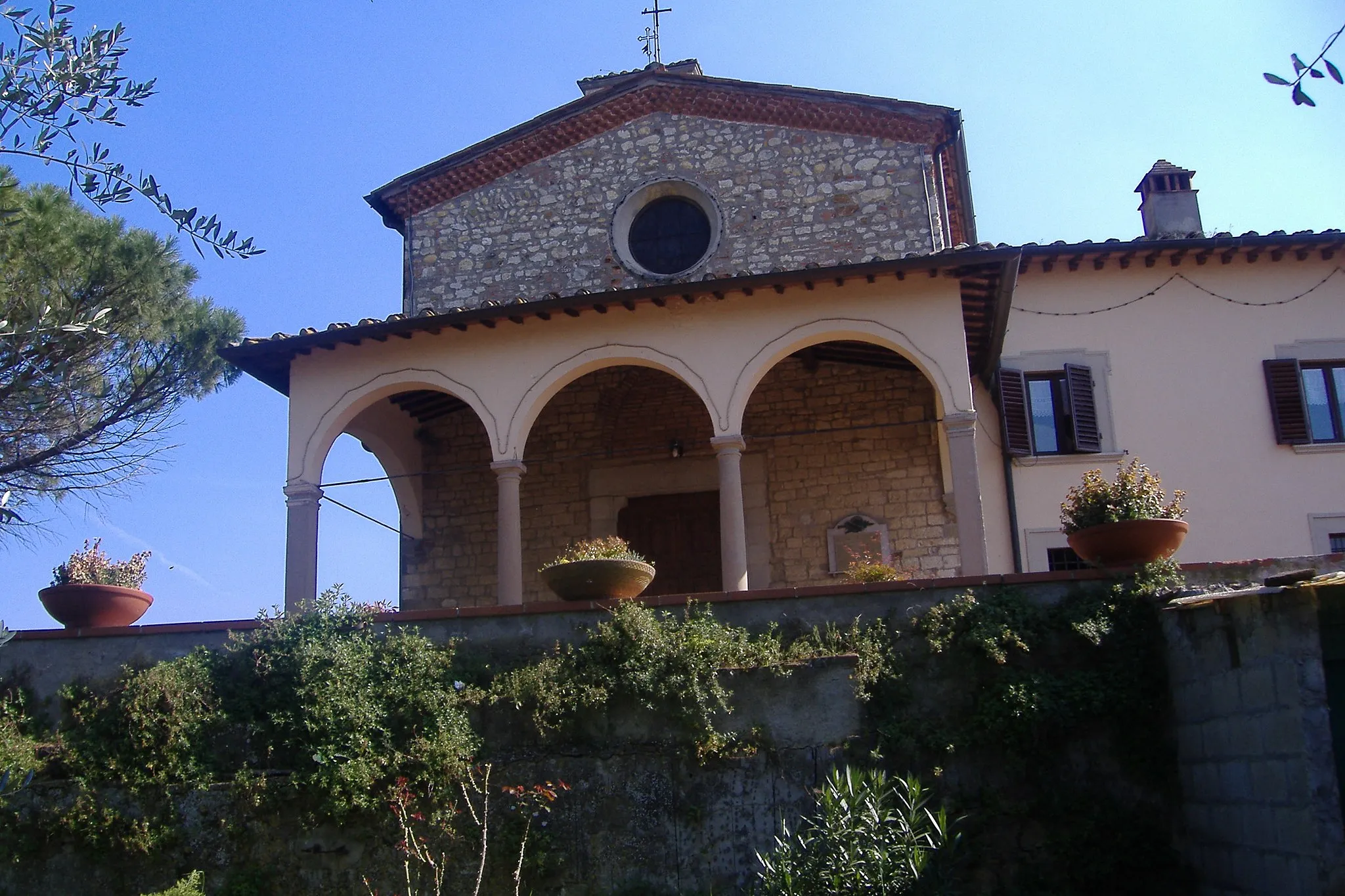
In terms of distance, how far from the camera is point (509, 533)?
13.6 m

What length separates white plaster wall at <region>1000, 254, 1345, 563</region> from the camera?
16.1m

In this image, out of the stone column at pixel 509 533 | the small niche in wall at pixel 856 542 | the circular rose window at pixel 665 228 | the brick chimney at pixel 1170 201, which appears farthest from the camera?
the brick chimney at pixel 1170 201

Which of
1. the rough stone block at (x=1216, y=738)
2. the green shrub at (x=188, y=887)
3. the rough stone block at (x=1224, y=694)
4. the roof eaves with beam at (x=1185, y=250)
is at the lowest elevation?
the green shrub at (x=188, y=887)

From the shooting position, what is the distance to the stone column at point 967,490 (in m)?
12.4

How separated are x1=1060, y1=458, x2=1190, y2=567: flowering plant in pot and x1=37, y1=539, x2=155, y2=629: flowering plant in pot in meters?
8.74

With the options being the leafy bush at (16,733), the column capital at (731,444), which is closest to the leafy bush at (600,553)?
the column capital at (731,444)

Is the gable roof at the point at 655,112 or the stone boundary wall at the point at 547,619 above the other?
the gable roof at the point at 655,112

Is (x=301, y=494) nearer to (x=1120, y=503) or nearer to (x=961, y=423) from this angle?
(x=961, y=423)

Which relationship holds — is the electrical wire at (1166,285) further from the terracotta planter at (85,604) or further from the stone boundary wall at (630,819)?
the terracotta planter at (85,604)

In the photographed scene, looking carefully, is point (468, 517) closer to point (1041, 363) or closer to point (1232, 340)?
point (1041, 363)

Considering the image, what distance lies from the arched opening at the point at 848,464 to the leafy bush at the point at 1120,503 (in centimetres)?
412

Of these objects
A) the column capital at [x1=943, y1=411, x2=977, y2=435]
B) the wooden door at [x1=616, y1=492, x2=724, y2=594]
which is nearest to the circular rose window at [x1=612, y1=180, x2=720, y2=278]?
the wooden door at [x1=616, y1=492, x2=724, y2=594]

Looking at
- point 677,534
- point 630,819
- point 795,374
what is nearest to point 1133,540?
point 630,819

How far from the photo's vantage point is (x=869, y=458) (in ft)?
52.5
